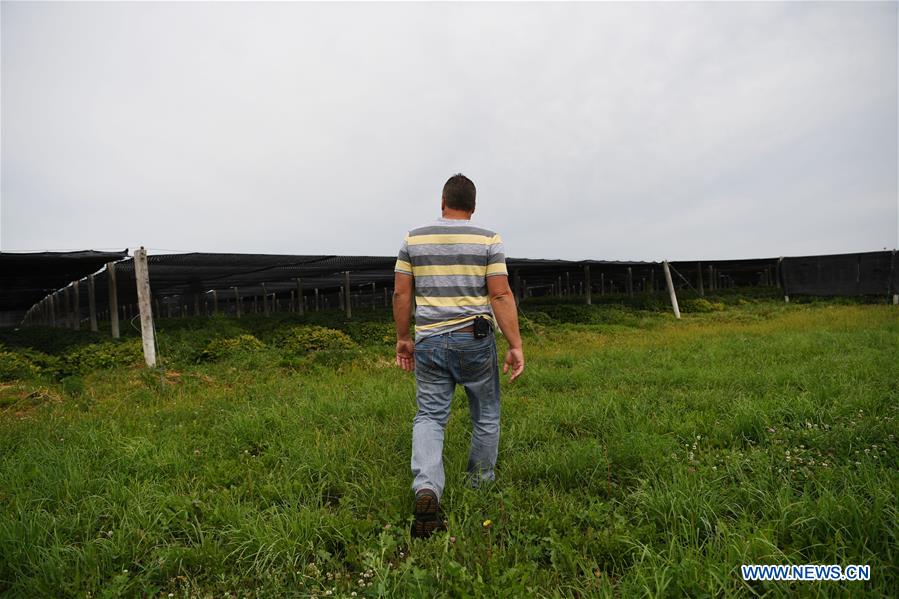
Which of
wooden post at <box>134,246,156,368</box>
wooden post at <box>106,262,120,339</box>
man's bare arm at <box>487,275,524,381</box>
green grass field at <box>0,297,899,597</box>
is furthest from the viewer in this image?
wooden post at <box>106,262,120,339</box>

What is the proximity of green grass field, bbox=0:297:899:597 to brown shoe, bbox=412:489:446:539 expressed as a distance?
62mm

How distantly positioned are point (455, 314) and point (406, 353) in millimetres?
433

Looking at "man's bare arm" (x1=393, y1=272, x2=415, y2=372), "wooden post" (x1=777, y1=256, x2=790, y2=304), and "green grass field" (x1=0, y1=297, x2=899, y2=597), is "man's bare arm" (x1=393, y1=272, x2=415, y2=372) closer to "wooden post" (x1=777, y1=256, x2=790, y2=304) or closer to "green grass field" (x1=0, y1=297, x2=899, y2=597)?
"green grass field" (x1=0, y1=297, x2=899, y2=597)

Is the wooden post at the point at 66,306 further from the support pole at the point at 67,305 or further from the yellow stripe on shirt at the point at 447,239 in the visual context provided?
the yellow stripe on shirt at the point at 447,239

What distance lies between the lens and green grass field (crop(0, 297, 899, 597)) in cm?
175

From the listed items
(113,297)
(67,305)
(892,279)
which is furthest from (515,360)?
(67,305)

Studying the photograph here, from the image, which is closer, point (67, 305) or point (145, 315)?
point (145, 315)

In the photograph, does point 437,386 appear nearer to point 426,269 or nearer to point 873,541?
point 426,269

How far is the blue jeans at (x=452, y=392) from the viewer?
7.32 ft

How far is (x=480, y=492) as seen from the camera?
7.70ft

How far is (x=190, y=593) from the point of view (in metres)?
1.78

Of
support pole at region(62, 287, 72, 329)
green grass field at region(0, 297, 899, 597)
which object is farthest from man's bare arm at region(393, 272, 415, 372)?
support pole at region(62, 287, 72, 329)

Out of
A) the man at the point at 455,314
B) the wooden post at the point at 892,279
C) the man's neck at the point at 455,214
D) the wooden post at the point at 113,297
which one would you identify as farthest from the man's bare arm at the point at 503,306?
the wooden post at the point at 892,279

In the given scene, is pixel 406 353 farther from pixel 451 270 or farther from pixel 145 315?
pixel 145 315
